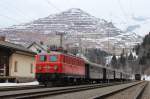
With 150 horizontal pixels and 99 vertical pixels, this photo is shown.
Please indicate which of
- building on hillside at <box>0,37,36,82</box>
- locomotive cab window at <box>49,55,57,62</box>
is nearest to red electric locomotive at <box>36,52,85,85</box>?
locomotive cab window at <box>49,55,57,62</box>

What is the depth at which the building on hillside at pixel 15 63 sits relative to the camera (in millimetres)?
43200

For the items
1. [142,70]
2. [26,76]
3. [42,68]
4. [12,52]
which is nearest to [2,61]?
[12,52]

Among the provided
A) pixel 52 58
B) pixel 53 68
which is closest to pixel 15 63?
pixel 52 58

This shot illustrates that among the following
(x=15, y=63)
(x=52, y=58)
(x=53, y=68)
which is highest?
(x=52, y=58)

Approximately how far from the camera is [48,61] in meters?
34.7

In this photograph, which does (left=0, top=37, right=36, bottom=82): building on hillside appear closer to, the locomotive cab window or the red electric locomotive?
the red electric locomotive

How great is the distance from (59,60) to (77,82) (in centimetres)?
888

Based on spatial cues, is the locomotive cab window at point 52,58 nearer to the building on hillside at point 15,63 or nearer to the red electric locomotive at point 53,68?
the red electric locomotive at point 53,68

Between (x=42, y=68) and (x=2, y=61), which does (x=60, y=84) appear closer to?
(x=42, y=68)

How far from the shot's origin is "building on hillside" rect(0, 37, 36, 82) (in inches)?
1701

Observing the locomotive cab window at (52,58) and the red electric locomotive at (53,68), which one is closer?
the red electric locomotive at (53,68)

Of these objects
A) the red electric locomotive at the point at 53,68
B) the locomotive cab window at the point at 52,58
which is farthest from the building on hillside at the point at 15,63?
the locomotive cab window at the point at 52,58

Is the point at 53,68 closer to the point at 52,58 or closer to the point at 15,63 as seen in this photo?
the point at 52,58

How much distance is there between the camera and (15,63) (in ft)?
152
